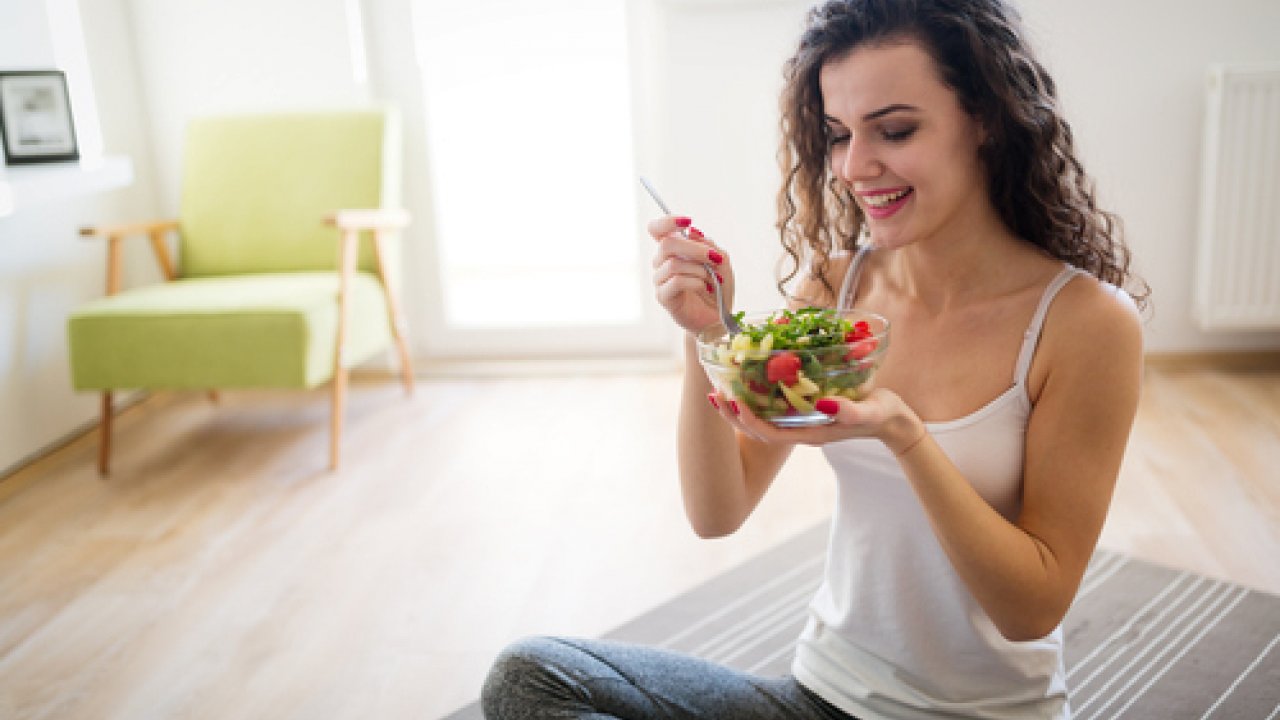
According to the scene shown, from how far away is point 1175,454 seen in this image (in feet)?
8.51

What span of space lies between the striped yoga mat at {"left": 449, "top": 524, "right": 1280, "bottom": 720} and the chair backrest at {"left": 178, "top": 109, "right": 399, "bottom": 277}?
162cm

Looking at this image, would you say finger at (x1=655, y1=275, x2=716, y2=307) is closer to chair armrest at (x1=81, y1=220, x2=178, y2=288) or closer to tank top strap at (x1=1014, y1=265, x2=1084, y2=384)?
tank top strap at (x1=1014, y1=265, x2=1084, y2=384)

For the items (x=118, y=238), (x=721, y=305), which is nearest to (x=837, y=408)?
(x=721, y=305)

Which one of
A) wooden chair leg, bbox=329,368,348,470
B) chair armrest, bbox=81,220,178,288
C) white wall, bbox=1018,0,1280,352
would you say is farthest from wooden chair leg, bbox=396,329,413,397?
white wall, bbox=1018,0,1280,352

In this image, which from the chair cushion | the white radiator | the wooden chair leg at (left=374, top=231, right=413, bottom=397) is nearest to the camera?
the chair cushion

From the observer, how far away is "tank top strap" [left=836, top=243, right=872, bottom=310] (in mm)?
1237

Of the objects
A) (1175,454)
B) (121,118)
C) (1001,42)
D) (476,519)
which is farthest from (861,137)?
(121,118)

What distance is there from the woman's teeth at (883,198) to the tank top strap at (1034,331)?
0.54ft

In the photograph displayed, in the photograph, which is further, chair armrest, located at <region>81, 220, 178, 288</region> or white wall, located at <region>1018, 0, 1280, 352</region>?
white wall, located at <region>1018, 0, 1280, 352</region>

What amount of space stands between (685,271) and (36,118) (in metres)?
2.55

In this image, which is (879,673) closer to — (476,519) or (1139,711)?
(1139,711)

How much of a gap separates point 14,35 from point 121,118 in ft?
1.68

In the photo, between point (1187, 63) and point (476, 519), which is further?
point (1187, 63)

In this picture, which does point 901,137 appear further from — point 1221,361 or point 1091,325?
point 1221,361
